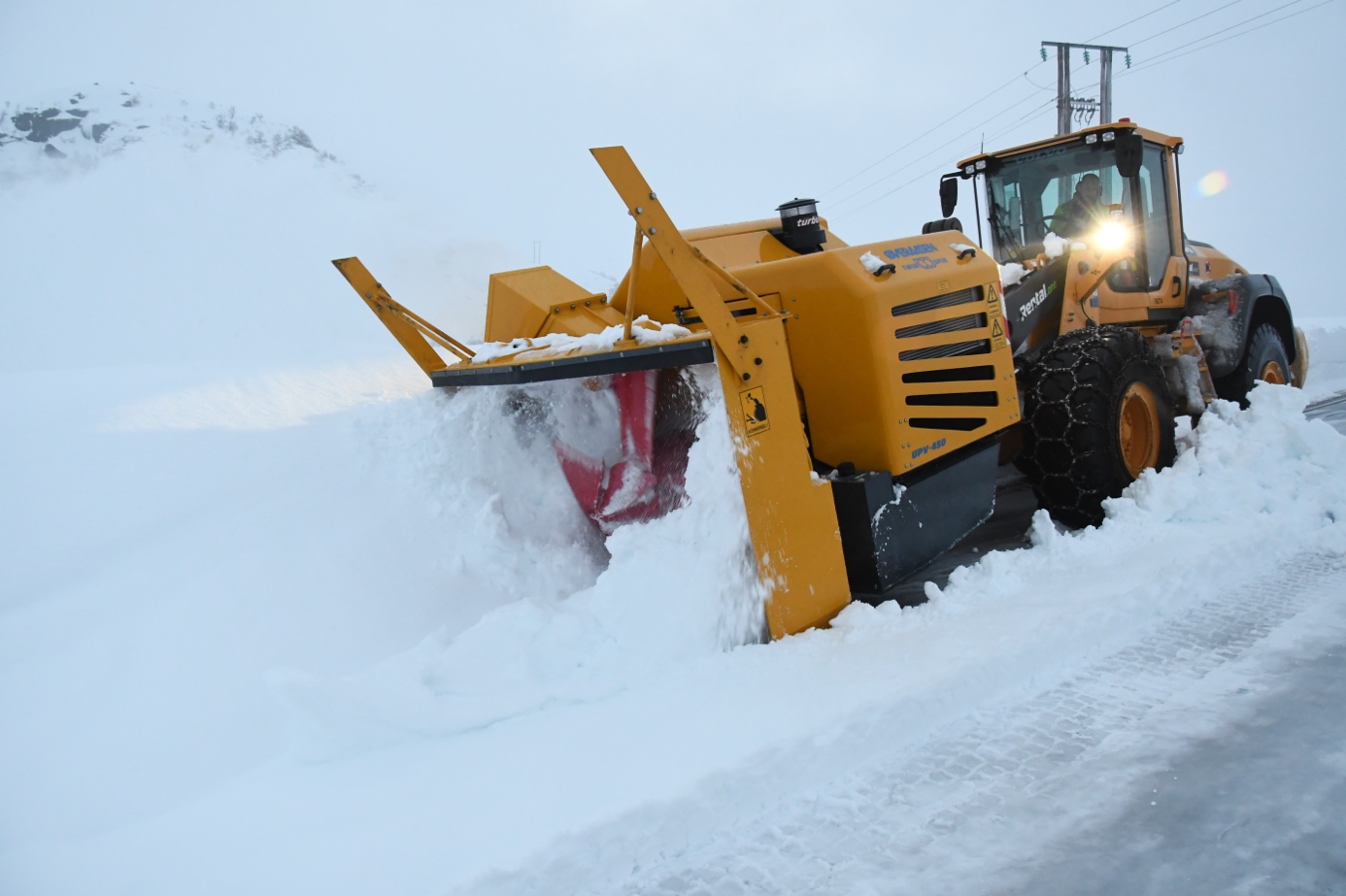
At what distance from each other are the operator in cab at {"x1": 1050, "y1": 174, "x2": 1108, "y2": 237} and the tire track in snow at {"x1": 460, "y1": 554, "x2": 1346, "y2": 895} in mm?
3358

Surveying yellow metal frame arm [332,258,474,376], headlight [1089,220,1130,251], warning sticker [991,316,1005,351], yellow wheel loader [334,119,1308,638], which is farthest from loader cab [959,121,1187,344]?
yellow metal frame arm [332,258,474,376]

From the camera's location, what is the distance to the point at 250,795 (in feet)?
6.98

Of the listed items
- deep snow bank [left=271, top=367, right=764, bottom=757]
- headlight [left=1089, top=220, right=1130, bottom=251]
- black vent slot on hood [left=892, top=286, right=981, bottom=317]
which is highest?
headlight [left=1089, top=220, right=1130, bottom=251]

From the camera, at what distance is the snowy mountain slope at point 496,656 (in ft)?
6.40

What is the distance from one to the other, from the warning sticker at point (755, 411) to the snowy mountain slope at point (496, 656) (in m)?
0.12

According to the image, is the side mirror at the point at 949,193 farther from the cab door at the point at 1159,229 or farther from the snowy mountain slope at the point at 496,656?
the snowy mountain slope at the point at 496,656

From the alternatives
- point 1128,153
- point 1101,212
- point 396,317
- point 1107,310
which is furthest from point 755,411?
point 1101,212

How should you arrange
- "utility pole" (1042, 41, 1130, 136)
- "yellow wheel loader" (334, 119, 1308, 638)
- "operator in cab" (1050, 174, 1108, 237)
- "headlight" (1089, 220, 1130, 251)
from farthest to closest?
1. "utility pole" (1042, 41, 1130, 136)
2. "operator in cab" (1050, 174, 1108, 237)
3. "headlight" (1089, 220, 1130, 251)
4. "yellow wheel loader" (334, 119, 1308, 638)

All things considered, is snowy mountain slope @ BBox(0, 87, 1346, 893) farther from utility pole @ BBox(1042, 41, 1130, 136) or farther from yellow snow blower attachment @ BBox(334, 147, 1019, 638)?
utility pole @ BBox(1042, 41, 1130, 136)

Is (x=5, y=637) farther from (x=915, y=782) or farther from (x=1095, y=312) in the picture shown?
(x=1095, y=312)

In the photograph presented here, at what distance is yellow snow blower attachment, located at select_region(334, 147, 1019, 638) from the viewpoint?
8.96ft

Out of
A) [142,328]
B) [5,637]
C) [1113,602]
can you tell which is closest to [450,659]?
[5,637]

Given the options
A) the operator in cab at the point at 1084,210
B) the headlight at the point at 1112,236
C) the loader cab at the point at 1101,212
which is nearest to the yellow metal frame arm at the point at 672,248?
the loader cab at the point at 1101,212

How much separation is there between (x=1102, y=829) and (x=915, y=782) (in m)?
0.41
